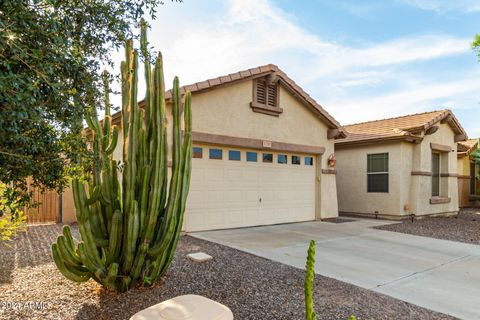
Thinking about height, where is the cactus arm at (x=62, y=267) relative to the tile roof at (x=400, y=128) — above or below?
below

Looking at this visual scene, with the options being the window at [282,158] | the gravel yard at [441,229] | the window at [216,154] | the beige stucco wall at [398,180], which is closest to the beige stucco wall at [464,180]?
the beige stucco wall at [398,180]

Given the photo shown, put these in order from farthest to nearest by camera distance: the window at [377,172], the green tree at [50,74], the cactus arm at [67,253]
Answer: the window at [377,172], the cactus arm at [67,253], the green tree at [50,74]

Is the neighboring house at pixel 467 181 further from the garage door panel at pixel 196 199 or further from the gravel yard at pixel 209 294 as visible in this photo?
the gravel yard at pixel 209 294

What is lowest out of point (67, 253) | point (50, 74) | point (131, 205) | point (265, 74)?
point (67, 253)

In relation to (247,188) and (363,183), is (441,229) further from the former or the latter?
(247,188)

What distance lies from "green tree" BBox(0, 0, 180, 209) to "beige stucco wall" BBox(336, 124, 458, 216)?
11.4 meters

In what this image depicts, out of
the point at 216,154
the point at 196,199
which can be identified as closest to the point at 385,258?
the point at 196,199

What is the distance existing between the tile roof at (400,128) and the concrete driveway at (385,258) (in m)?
4.45

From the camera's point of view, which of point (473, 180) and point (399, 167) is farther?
point (473, 180)

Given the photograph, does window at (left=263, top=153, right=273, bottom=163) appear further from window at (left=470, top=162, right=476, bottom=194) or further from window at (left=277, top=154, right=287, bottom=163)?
window at (left=470, top=162, right=476, bottom=194)

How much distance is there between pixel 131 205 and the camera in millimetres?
3756

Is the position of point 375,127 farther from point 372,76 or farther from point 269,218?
point 269,218

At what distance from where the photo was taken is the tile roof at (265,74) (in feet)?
27.2

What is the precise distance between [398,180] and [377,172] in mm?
880
